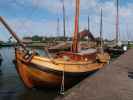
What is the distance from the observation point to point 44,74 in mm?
17250

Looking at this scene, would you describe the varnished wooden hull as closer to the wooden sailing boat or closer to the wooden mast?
the wooden sailing boat

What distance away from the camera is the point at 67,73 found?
1755 centimetres

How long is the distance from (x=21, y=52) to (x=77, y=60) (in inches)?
151

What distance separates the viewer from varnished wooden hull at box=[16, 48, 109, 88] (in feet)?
56.4

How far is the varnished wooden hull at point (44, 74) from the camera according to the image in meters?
17.2

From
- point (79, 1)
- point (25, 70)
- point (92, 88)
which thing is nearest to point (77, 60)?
point (25, 70)

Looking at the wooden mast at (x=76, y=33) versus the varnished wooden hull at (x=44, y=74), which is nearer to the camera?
the varnished wooden hull at (x=44, y=74)

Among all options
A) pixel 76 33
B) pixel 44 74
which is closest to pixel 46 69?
pixel 44 74

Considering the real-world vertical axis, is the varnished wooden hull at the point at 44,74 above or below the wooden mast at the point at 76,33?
below

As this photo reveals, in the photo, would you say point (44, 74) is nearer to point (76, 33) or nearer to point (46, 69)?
point (46, 69)

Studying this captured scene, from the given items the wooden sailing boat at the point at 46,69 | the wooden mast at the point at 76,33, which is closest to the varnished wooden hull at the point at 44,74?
the wooden sailing boat at the point at 46,69

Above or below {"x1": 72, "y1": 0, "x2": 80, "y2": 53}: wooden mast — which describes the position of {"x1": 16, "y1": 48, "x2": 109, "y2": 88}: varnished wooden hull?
below

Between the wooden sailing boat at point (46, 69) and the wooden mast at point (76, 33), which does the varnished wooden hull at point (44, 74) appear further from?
the wooden mast at point (76, 33)

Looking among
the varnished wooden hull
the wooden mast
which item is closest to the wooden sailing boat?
the varnished wooden hull
